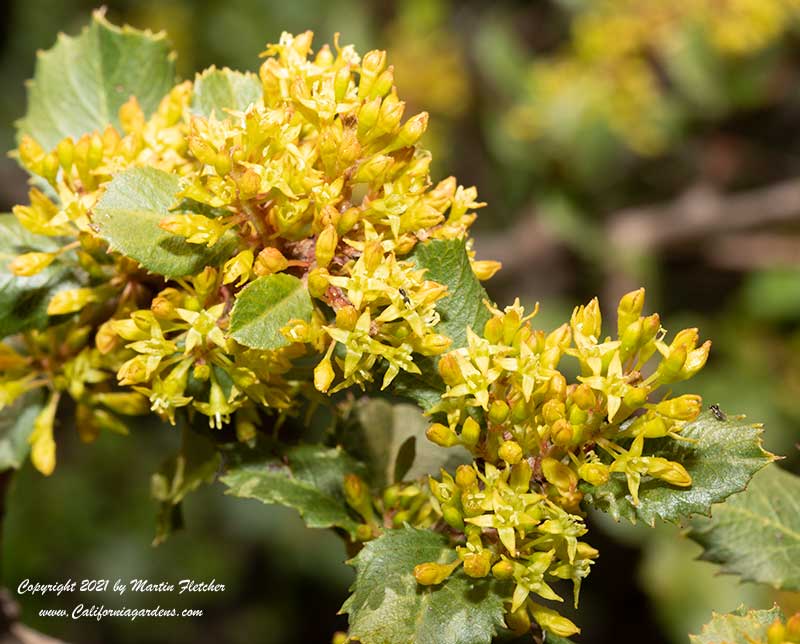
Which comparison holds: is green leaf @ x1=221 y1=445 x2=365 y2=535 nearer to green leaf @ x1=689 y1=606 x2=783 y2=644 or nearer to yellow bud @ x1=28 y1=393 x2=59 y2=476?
yellow bud @ x1=28 y1=393 x2=59 y2=476

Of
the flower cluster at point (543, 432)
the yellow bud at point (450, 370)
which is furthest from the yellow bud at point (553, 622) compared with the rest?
the yellow bud at point (450, 370)

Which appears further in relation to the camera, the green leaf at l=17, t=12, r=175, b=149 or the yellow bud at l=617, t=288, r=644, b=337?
the green leaf at l=17, t=12, r=175, b=149

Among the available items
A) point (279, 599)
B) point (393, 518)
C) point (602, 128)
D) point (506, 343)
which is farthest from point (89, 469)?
point (506, 343)

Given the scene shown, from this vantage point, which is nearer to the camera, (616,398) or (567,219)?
(616,398)

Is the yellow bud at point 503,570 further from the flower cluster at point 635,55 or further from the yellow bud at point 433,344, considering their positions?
the flower cluster at point 635,55

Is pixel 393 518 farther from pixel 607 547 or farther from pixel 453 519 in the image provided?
pixel 607 547

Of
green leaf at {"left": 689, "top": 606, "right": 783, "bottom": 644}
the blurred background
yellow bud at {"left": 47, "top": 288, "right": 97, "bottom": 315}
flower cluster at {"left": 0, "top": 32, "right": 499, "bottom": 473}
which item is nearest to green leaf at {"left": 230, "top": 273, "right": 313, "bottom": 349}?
flower cluster at {"left": 0, "top": 32, "right": 499, "bottom": 473}
